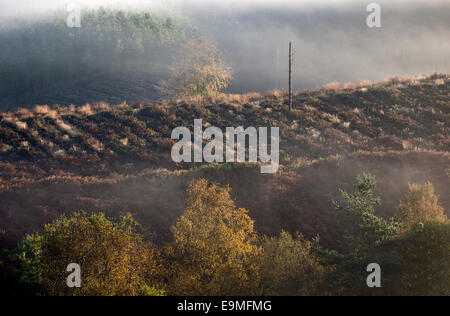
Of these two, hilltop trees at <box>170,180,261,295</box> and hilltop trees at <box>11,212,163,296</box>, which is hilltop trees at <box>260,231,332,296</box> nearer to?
hilltop trees at <box>170,180,261,295</box>

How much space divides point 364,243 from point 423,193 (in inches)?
209

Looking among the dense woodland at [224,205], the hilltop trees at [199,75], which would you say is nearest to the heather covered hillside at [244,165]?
the dense woodland at [224,205]

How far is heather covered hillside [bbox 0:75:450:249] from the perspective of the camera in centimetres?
1830

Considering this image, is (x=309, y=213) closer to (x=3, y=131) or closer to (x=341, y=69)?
(x=3, y=131)

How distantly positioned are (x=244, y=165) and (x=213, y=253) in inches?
430

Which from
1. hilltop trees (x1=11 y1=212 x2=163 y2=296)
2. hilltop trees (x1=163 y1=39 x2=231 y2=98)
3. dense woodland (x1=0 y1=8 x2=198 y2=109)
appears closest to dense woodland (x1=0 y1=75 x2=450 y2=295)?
hilltop trees (x1=11 y1=212 x2=163 y2=296)

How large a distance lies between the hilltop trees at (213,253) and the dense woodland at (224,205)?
5 centimetres

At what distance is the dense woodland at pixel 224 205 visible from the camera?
11.3 m

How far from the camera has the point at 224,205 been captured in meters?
16.1

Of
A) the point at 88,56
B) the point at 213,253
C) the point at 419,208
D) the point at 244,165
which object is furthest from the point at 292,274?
the point at 88,56

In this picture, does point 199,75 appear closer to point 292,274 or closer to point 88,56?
point 292,274

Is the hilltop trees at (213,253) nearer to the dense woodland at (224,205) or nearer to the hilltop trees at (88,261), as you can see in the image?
the dense woodland at (224,205)

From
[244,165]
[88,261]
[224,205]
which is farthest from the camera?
[244,165]
